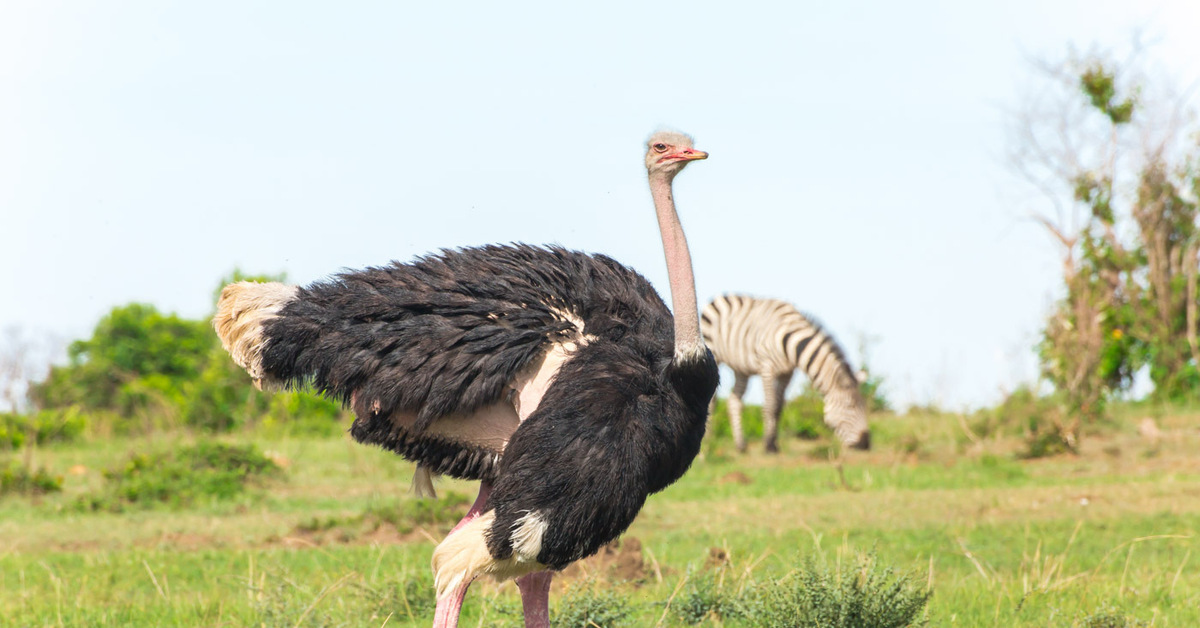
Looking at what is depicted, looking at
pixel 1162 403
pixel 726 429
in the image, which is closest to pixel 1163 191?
pixel 1162 403

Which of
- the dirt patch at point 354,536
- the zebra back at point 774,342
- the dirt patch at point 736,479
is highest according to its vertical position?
the zebra back at point 774,342

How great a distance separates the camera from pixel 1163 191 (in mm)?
16719

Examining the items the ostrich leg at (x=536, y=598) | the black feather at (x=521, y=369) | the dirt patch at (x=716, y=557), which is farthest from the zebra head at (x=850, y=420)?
the ostrich leg at (x=536, y=598)

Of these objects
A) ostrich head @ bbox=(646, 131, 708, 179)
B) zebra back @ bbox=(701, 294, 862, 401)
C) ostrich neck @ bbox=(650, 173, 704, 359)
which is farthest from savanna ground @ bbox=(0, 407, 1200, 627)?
ostrich head @ bbox=(646, 131, 708, 179)

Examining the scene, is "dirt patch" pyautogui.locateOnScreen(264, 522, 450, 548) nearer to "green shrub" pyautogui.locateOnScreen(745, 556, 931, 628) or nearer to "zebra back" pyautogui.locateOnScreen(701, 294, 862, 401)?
"green shrub" pyautogui.locateOnScreen(745, 556, 931, 628)

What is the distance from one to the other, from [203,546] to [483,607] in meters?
3.33

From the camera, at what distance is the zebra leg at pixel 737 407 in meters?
13.6

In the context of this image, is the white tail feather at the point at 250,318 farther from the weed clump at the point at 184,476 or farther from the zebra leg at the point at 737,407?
the zebra leg at the point at 737,407

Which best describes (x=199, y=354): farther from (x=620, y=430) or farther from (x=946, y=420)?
(x=620, y=430)

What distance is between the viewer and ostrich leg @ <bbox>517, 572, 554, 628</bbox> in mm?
4602

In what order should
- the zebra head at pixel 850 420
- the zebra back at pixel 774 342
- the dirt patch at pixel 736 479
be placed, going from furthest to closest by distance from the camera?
the zebra back at pixel 774 342, the zebra head at pixel 850 420, the dirt patch at pixel 736 479

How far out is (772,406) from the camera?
1362cm

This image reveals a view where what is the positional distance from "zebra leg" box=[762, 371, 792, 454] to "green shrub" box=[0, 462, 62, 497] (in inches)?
271

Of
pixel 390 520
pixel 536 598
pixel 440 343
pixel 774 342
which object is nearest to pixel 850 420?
pixel 774 342
